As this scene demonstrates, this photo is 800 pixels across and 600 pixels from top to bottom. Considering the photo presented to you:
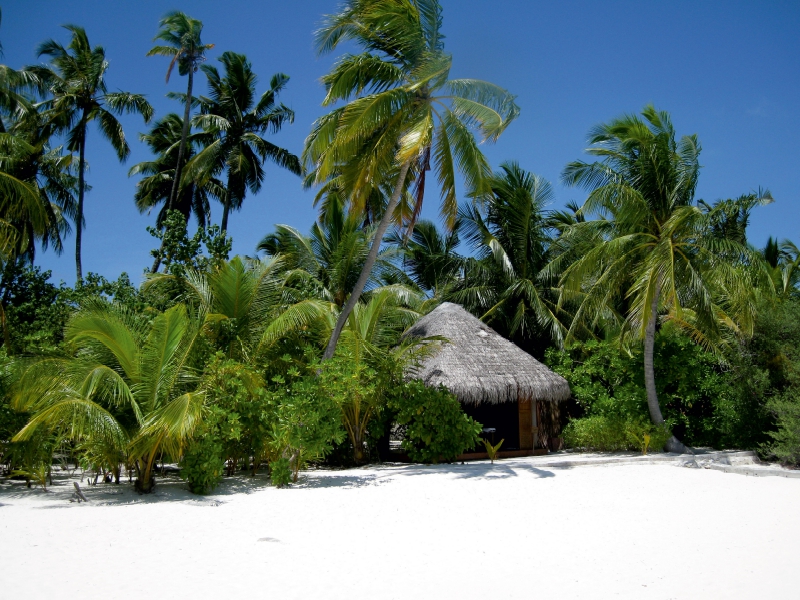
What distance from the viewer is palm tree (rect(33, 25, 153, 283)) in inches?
725

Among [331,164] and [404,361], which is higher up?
[331,164]

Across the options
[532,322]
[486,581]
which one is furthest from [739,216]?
[486,581]

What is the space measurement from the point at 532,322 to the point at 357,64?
9.56 m

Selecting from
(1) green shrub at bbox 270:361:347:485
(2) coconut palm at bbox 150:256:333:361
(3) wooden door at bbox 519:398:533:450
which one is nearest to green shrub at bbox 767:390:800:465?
(3) wooden door at bbox 519:398:533:450

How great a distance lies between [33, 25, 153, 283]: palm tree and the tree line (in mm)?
603

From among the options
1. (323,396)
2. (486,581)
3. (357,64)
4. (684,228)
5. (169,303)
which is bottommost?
(486,581)

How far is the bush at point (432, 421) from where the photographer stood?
10773 millimetres

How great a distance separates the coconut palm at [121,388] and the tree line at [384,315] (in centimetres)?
3

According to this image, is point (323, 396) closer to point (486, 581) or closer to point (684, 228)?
point (486, 581)

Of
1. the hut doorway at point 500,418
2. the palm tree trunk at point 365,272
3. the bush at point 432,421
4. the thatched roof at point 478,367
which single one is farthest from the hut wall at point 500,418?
the palm tree trunk at point 365,272

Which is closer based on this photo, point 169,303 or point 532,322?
point 169,303

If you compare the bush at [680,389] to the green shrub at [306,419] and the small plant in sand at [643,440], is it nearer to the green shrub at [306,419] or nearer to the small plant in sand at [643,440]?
the small plant in sand at [643,440]

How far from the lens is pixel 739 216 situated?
18.4 metres

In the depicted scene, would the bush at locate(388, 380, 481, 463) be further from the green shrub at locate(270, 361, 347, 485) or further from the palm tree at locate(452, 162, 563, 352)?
the palm tree at locate(452, 162, 563, 352)
